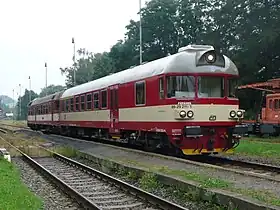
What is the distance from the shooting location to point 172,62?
15.1m

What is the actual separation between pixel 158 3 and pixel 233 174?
54300 millimetres

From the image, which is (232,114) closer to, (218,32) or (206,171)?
(206,171)

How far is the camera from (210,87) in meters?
15.4

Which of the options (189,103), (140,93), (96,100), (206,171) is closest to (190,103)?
(189,103)

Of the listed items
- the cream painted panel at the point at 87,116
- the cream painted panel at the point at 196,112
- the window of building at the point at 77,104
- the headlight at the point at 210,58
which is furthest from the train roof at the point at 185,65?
the window of building at the point at 77,104

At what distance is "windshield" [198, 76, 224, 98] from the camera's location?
49.6 feet

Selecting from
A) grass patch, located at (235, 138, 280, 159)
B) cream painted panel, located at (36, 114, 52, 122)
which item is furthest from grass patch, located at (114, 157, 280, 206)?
cream painted panel, located at (36, 114, 52, 122)

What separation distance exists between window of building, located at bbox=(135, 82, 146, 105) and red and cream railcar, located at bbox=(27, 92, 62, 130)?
61.0 feet

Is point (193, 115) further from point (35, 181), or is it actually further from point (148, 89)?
point (35, 181)

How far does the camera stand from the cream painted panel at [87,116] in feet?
73.2

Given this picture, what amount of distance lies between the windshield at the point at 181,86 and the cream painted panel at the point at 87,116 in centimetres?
712

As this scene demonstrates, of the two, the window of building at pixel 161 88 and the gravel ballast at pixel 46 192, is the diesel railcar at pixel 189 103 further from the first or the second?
the gravel ballast at pixel 46 192

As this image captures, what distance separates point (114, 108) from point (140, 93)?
137 inches

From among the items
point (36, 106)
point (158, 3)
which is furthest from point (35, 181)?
point (158, 3)
